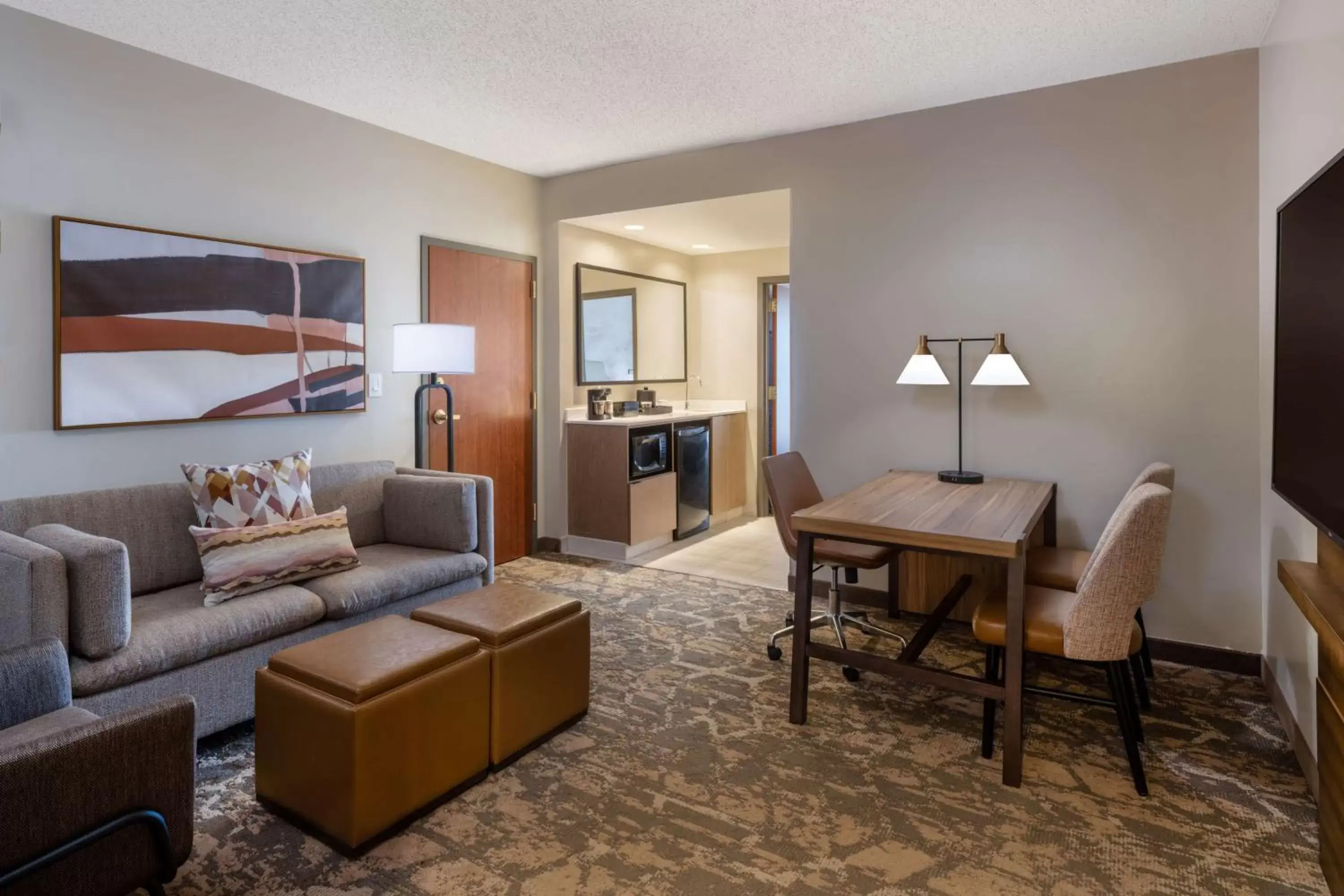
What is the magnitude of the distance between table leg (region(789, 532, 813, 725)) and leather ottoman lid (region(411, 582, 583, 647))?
783 millimetres

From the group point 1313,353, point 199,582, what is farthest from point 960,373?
point 199,582

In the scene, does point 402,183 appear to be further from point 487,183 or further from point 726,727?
point 726,727

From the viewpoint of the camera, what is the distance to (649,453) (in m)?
5.18

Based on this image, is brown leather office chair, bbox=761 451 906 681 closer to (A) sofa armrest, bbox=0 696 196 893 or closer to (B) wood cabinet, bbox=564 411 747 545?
(B) wood cabinet, bbox=564 411 747 545

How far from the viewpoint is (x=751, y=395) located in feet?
21.1

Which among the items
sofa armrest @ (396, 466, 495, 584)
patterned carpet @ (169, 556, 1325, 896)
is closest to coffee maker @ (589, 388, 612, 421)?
sofa armrest @ (396, 466, 495, 584)

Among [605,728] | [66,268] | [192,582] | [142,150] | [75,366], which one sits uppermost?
[142,150]

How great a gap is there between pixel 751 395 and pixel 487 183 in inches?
110

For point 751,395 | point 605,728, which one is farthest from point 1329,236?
point 751,395

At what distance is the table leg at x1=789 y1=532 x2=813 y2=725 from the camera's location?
104 inches

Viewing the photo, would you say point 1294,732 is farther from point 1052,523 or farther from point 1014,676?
point 1052,523

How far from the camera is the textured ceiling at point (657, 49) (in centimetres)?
273

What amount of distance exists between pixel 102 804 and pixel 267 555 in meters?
1.53

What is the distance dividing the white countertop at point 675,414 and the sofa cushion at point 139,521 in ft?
8.49
